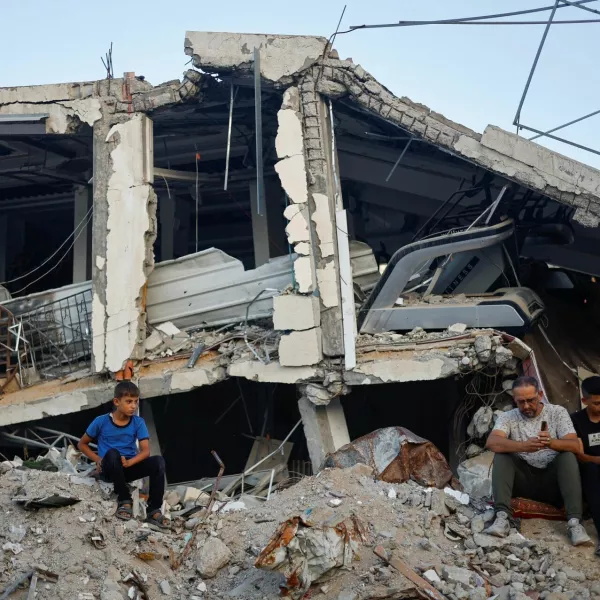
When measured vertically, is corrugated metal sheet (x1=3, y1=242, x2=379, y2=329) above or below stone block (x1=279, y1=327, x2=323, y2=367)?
above

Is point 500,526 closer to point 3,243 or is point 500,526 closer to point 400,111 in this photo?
point 400,111

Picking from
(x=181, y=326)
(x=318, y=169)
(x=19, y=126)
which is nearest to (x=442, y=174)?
(x=318, y=169)

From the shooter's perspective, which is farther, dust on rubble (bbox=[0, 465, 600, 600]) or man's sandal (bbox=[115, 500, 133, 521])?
man's sandal (bbox=[115, 500, 133, 521])

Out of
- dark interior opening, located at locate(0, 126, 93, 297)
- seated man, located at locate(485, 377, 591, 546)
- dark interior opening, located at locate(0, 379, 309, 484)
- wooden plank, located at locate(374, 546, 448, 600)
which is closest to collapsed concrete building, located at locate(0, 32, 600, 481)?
dark interior opening, located at locate(0, 126, 93, 297)

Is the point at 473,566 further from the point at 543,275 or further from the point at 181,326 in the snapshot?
the point at 543,275

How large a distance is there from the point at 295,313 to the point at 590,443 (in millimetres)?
3655

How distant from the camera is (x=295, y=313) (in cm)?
940

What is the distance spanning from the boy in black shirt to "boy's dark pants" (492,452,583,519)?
9 centimetres

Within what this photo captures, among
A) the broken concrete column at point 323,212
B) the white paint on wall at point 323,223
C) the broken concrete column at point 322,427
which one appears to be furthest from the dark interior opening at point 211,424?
the white paint on wall at point 323,223

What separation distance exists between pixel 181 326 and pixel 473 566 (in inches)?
211

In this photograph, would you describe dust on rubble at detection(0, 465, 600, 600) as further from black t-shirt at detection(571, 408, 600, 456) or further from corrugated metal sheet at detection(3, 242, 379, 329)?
corrugated metal sheet at detection(3, 242, 379, 329)

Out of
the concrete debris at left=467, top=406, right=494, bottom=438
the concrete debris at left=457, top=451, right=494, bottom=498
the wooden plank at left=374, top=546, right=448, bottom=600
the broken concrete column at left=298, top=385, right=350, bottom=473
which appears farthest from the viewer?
the broken concrete column at left=298, top=385, right=350, bottom=473

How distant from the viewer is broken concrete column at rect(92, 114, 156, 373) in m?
10.1

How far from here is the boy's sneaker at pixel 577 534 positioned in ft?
20.5
